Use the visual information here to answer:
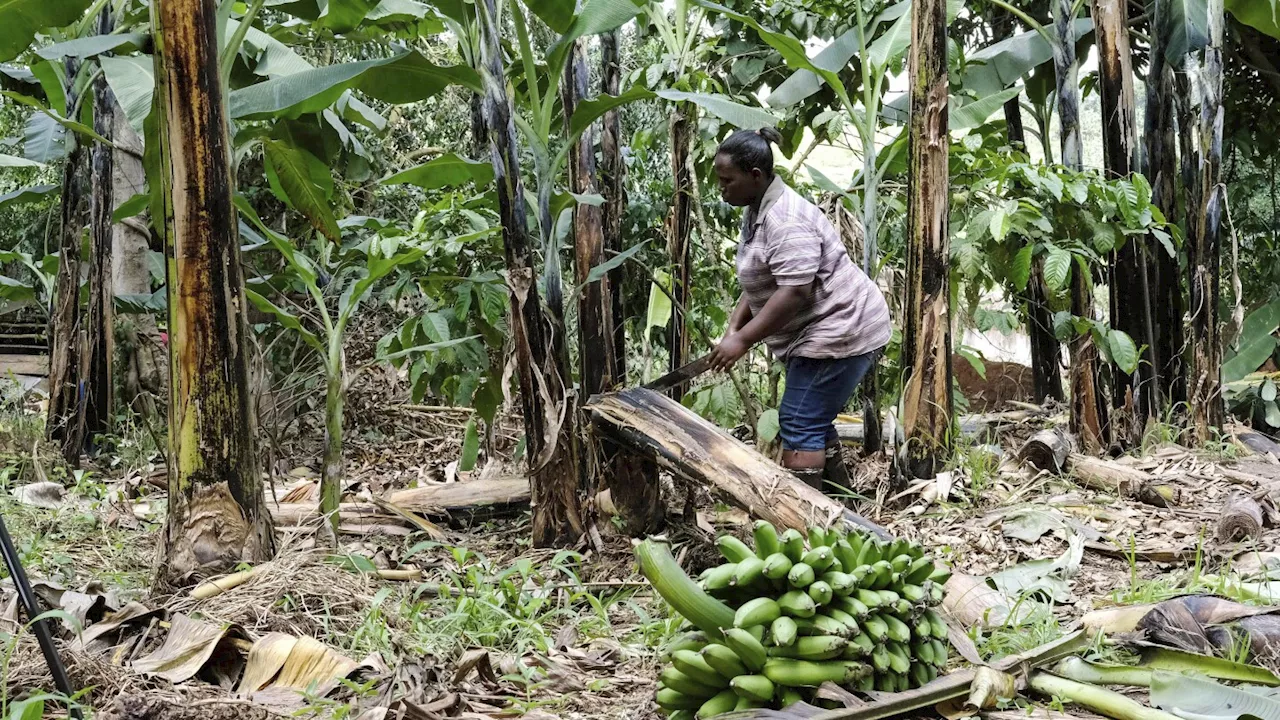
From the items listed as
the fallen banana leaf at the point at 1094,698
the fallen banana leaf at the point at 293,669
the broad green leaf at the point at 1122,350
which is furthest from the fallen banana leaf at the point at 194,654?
the broad green leaf at the point at 1122,350

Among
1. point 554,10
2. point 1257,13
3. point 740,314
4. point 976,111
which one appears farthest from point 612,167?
point 1257,13

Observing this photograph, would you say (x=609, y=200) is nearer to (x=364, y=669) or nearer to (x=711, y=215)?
(x=711, y=215)

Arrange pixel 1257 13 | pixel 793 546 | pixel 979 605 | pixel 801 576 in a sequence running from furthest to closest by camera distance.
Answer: pixel 1257 13 → pixel 979 605 → pixel 793 546 → pixel 801 576

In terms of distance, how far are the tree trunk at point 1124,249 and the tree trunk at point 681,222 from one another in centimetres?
246

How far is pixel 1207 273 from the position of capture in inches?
214

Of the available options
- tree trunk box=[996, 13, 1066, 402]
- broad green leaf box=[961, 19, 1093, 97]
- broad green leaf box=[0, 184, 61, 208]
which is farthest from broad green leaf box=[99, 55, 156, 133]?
tree trunk box=[996, 13, 1066, 402]

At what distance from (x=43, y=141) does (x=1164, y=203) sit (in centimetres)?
661

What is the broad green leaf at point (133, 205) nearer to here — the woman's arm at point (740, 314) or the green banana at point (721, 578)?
the woman's arm at point (740, 314)

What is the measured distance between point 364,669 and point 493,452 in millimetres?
3049

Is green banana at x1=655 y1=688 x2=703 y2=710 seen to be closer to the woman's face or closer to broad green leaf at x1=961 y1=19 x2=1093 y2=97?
the woman's face

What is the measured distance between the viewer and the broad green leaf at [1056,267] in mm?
4812

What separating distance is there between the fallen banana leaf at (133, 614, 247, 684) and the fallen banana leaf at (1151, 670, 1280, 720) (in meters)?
2.34

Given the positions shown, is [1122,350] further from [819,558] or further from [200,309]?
[200,309]

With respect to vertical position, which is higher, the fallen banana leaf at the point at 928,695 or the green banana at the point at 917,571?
the green banana at the point at 917,571
